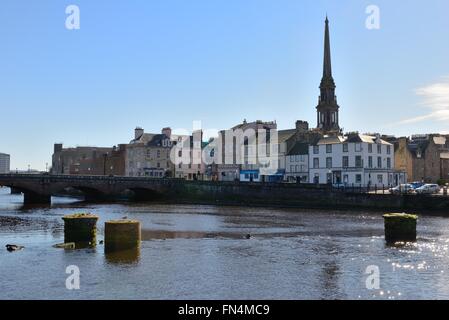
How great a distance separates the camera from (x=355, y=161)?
291 feet

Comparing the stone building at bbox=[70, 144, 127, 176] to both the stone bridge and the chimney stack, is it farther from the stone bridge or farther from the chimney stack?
the stone bridge

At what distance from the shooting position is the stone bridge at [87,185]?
89562 mm

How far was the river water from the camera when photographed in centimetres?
2150

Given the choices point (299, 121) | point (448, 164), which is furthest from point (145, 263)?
point (448, 164)

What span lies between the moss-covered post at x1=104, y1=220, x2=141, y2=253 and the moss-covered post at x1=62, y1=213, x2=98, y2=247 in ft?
10.7

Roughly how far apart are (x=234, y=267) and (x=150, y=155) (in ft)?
348

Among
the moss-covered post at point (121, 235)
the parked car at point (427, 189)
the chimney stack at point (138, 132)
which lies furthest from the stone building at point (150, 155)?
the moss-covered post at point (121, 235)

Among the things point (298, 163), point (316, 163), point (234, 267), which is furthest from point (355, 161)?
point (234, 267)

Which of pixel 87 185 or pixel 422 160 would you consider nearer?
pixel 87 185

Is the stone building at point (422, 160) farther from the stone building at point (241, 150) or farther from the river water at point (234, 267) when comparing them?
the river water at point (234, 267)

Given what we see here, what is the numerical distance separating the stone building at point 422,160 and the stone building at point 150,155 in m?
57.0

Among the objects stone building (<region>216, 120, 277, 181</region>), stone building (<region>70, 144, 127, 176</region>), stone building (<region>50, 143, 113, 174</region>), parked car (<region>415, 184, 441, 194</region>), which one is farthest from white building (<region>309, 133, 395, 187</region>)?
stone building (<region>50, 143, 113, 174</region>)

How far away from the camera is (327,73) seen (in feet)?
419

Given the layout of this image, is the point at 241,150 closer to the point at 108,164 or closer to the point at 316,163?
the point at 316,163
